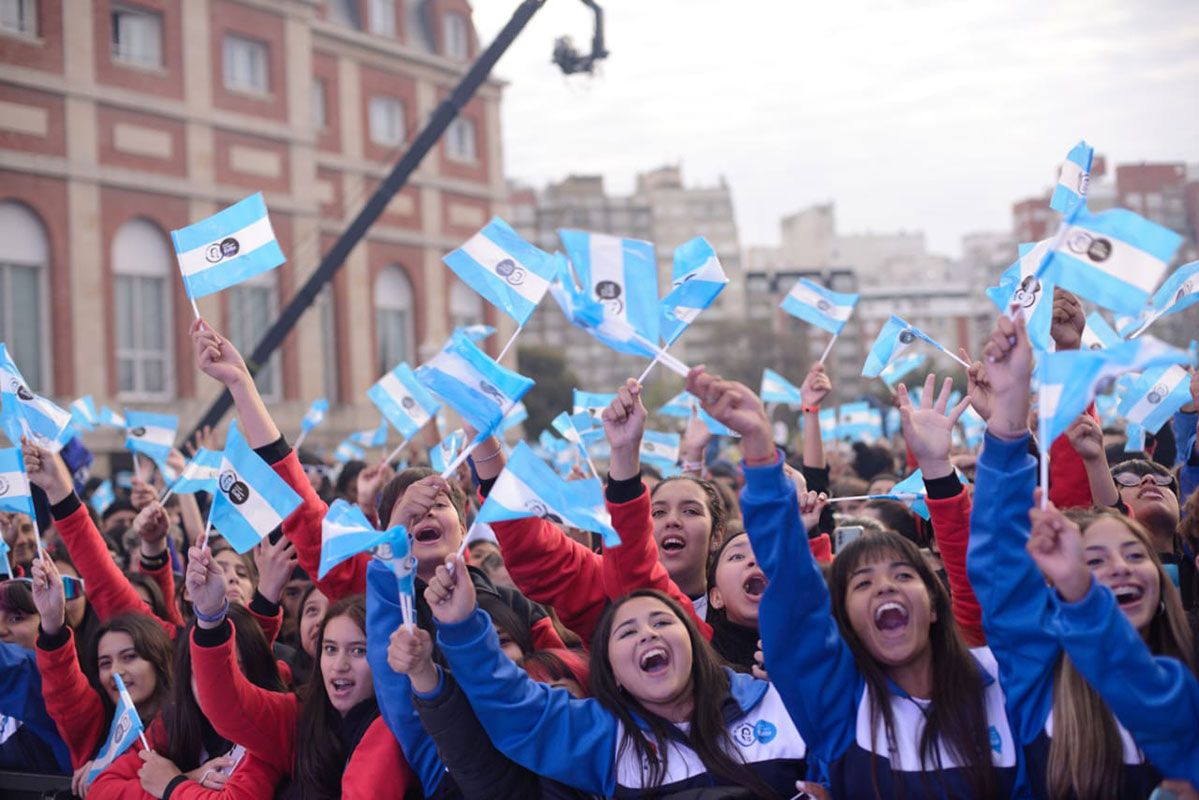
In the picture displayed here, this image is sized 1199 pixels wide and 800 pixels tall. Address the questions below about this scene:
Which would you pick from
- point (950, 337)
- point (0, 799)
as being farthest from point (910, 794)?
point (950, 337)

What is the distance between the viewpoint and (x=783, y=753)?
11.4 feet

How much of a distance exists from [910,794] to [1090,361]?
1140 millimetres

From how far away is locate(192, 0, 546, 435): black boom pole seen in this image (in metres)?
14.6

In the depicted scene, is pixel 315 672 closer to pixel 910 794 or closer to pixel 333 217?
pixel 910 794

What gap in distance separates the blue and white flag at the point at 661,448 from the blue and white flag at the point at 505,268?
4.63m

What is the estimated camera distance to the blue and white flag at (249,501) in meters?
4.09

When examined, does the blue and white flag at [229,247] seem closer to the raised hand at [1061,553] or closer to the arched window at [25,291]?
the raised hand at [1061,553]

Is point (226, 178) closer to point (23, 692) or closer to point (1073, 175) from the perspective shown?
point (23, 692)

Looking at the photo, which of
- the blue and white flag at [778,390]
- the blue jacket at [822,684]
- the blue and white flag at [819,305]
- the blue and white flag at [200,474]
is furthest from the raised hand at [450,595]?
the blue and white flag at [778,390]

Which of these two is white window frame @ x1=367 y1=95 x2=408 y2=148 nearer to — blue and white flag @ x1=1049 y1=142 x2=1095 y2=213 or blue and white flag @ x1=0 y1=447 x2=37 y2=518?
blue and white flag @ x1=0 y1=447 x2=37 y2=518

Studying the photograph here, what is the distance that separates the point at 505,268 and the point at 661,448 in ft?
15.7

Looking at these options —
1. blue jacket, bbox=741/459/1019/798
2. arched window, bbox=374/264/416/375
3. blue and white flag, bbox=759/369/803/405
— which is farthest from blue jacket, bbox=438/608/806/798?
arched window, bbox=374/264/416/375

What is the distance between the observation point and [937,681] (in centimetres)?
325

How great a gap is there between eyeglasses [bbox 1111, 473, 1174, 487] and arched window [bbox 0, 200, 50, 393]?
791 inches
